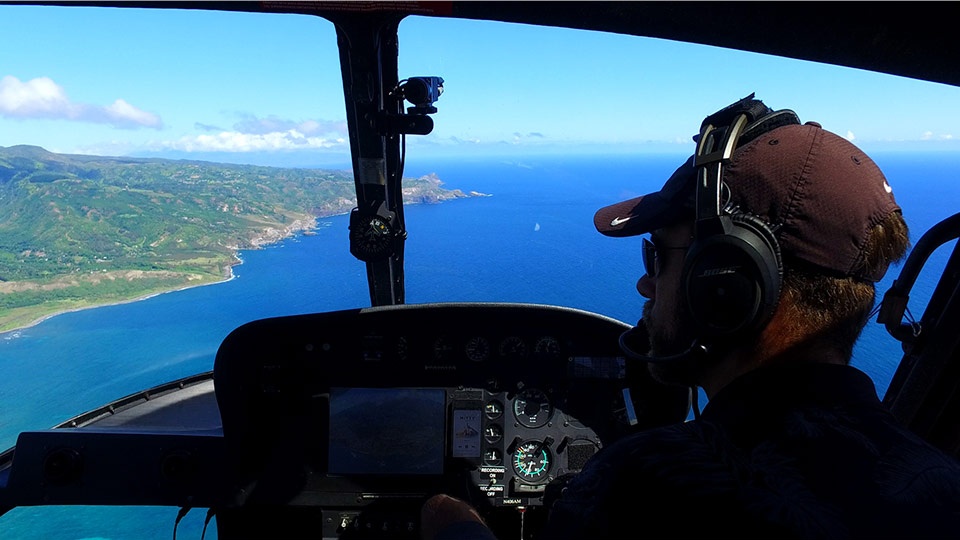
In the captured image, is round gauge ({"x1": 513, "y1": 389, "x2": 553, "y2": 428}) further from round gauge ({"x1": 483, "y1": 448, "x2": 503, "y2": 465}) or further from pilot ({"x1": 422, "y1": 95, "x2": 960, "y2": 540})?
pilot ({"x1": 422, "y1": 95, "x2": 960, "y2": 540})

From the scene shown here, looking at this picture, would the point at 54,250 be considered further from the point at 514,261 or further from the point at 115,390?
the point at 514,261

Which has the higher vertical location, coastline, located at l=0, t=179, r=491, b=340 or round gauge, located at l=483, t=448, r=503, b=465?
coastline, located at l=0, t=179, r=491, b=340

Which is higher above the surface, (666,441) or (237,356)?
(666,441)

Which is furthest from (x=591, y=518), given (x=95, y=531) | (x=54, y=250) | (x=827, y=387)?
(x=54, y=250)

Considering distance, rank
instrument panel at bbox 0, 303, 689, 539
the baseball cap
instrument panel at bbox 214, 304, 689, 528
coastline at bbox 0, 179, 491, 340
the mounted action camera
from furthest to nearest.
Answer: coastline at bbox 0, 179, 491, 340
instrument panel at bbox 214, 304, 689, 528
instrument panel at bbox 0, 303, 689, 539
the mounted action camera
the baseball cap

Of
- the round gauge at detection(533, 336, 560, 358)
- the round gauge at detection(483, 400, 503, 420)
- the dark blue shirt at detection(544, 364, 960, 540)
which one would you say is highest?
the dark blue shirt at detection(544, 364, 960, 540)

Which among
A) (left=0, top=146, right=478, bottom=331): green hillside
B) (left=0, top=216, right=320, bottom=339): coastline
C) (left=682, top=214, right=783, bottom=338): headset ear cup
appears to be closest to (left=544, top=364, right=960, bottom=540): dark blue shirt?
(left=682, top=214, right=783, bottom=338): headset ear cup

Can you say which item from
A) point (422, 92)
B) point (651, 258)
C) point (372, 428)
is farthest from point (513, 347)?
point (651, 258)
